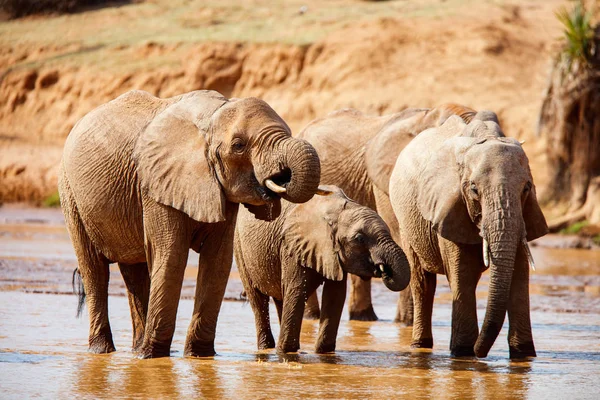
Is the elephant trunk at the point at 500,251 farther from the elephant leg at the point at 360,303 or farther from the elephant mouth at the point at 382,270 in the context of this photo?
the elephant leg at the point at 360,303

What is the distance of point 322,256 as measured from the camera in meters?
8.98

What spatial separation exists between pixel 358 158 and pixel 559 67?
31.6 feet

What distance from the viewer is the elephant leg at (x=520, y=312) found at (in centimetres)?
869

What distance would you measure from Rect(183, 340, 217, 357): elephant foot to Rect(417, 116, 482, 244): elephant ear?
6.06ft

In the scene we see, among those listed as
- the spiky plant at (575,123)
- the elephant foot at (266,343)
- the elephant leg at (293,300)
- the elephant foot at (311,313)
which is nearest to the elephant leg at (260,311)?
the elephant foot at (266,343)

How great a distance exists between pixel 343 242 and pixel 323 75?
21416mm

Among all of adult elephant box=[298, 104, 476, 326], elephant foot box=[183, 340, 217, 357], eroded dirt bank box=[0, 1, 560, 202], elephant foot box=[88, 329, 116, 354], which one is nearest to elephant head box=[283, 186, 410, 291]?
elephant foot box=[183, 340, 217, 357]

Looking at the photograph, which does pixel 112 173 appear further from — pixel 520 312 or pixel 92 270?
pixel 520 312

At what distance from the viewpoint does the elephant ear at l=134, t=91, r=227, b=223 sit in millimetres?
7922

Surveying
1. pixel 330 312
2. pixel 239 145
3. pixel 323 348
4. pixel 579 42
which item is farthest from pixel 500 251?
pixel 579 42

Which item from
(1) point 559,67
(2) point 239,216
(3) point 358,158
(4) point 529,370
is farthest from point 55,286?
(1) point 559,67

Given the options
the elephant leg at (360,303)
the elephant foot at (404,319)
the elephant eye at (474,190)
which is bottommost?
the elephant foot at (404,319)

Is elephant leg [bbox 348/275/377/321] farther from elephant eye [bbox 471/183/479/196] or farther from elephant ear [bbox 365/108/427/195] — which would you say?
elephant eye [bbox 471/183/479/196]

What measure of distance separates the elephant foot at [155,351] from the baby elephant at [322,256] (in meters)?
1.03
